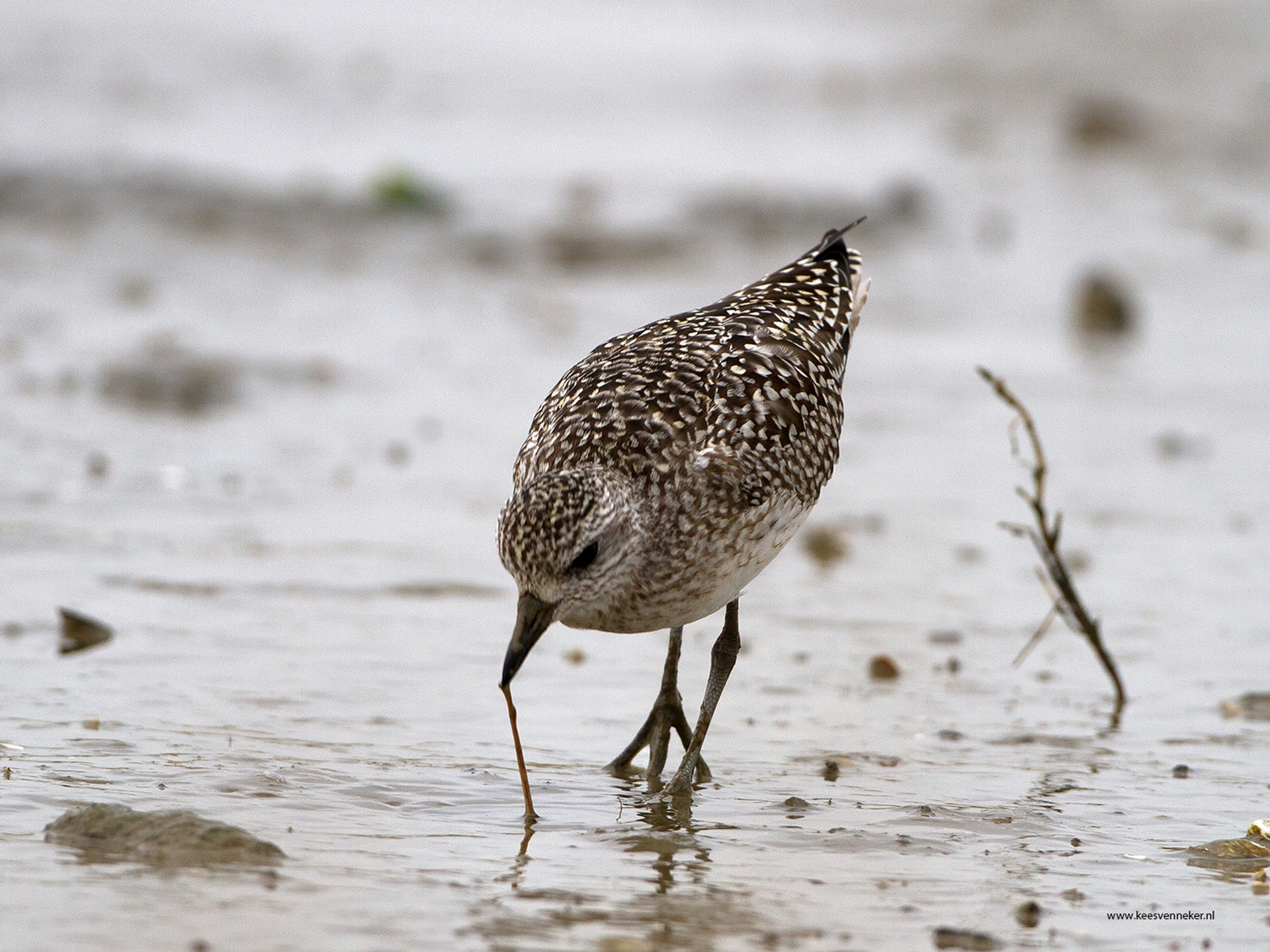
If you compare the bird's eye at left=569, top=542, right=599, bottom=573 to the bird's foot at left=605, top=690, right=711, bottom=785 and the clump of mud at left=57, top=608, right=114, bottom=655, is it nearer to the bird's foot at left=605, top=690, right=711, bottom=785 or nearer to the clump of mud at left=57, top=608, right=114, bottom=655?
the bird's foot at left=605, top=690, right=711, bottom=785

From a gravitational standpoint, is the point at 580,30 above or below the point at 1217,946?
above

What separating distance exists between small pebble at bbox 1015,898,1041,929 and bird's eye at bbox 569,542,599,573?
1.50 metres

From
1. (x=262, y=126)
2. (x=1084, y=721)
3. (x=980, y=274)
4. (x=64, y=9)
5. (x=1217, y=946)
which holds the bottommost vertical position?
(x=1217, y=946)

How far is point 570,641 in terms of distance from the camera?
6938 mm

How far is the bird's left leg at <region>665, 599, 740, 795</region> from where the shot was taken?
17.2ft

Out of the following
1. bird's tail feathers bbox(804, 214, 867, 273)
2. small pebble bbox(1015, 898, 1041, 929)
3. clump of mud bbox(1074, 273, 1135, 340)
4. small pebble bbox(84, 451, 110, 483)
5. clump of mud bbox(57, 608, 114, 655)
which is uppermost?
clump of mud bbox(1074, 273, 1135, 340)

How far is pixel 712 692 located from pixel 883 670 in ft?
3.98

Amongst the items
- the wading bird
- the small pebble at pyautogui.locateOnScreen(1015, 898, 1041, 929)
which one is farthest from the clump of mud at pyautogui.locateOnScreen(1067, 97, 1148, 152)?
the small pebble at pyautogui.locateOnScreen(1015, 898, 1041, 929)

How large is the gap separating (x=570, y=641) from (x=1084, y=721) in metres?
2.11

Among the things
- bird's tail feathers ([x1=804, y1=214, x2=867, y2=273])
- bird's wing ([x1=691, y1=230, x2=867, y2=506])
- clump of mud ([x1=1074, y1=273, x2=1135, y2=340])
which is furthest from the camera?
clump of mud ([x1=1074, y1=273, x2=1135, y2=340])

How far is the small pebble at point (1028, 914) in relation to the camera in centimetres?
410

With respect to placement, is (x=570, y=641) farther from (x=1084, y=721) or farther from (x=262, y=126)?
(x=262, y=126)

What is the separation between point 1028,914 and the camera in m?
4.14

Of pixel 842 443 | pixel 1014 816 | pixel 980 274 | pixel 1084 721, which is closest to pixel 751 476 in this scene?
pixel 1014 816
